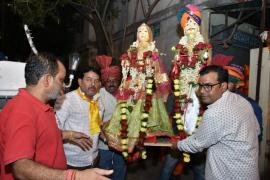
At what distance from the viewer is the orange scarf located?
3.81m

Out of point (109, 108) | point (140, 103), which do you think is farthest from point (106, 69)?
point (140, 103)

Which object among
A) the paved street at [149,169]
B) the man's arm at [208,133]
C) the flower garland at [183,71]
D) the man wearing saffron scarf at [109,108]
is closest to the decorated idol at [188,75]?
the flower garland at [183,71]

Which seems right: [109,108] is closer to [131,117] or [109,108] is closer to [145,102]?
[131,117]

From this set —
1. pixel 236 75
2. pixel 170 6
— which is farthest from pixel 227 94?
pixel 170 6

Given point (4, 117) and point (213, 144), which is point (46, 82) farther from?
point (213, 144)

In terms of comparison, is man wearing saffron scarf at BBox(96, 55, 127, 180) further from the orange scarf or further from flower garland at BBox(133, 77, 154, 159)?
flower garland at BBox(133, 77, 154, 159)

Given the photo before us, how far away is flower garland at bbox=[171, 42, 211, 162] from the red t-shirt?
198 cm

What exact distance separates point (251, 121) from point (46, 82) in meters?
2.03

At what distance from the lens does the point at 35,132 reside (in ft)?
6.69

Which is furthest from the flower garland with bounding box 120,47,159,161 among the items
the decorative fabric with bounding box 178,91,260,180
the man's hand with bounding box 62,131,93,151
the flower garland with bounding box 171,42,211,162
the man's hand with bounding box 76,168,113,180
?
the man's hand with bounding box 76,168,113,180

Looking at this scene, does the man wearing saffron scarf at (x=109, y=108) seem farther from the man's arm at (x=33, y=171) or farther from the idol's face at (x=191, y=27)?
the man's arm at (x=33, y=171)

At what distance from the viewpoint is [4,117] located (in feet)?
7.09

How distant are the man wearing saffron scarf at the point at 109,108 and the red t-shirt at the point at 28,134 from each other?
1.90 metres

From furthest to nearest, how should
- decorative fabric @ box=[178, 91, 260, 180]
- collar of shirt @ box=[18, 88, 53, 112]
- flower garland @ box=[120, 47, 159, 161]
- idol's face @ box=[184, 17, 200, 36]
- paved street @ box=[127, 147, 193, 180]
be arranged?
paved street @ box=[127, 147, 193, 180], idol's face @ box=[184, 17, 200, 36], flower garland @ box=[120, 47, 159, 161], decorative fabric @ box=[178, 91, 260, 180], collar of shirt @ box=[18, 88, 53, 112]
